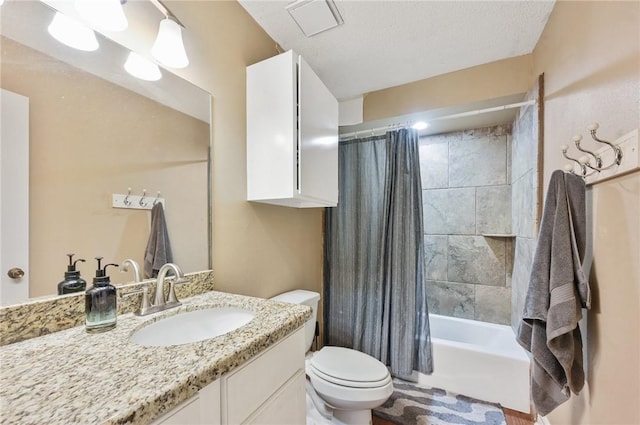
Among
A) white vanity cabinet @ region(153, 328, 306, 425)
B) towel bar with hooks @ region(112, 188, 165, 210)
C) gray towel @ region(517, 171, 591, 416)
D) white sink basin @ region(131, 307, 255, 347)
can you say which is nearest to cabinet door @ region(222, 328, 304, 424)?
white vanity cabinet @ region(153, 328, 306, 425)

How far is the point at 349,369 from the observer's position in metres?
1.51

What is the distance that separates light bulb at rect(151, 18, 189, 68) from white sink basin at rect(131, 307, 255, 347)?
1020 millimetres

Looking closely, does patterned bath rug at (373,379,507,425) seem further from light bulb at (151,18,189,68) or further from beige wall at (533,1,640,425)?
light bulb at (151,18,189,68)

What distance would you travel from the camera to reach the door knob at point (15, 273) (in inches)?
27.4

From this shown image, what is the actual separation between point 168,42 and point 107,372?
1.15 meters

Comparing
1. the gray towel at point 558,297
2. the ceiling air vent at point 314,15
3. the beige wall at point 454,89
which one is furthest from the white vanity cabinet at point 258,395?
the beige wall at point 454,89

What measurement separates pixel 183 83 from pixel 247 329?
1074 mm

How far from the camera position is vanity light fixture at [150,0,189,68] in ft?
3.43

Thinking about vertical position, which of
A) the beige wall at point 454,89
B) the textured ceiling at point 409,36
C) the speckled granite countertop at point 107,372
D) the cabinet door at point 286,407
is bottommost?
the cabinet door at point 286,407

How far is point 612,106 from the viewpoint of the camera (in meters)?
0.90

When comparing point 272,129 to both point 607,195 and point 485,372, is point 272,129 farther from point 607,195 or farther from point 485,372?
point 485,372

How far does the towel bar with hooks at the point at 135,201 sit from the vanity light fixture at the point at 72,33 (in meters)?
0.48

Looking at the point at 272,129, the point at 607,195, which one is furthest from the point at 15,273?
the point at 607,195

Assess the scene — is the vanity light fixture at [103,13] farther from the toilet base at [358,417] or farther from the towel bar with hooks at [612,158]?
the toilet base at [358,417]
